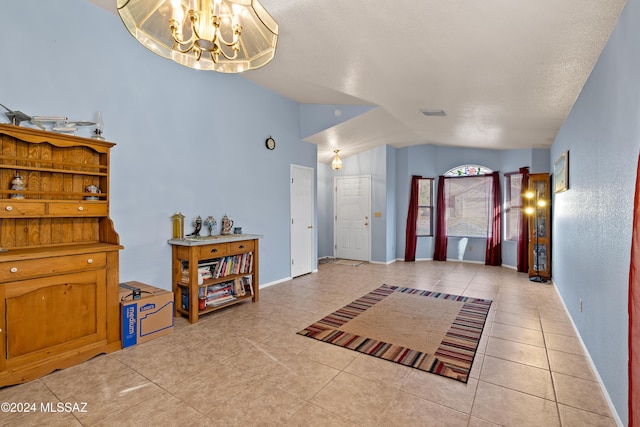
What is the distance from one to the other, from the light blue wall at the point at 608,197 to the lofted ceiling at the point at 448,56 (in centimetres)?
26

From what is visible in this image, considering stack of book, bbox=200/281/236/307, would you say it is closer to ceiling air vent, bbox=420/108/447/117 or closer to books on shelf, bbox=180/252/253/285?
books on shelf, bbox=180/252/253/285

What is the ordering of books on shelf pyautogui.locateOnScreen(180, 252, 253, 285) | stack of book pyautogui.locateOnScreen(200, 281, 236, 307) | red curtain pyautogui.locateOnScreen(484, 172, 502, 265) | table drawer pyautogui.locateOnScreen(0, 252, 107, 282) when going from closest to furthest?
1. table drawer pyautogui.locateOnScreen(0, 252, 107, 282)
2. books on shelf pyautogui.locateOnScreen(180, 252, 253, 285)
3. stack of book pyautogui.locateOnScreen(200, 281, 236, 307)
4. red curtain pyautogui.locateOnScreen(484, 172, 502, 265)

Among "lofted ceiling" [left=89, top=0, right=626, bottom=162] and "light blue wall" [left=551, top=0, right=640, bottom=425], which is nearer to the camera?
"light blue wall" [left=551, top=0, right=640, bottom=425]

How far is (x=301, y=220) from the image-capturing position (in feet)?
18.9

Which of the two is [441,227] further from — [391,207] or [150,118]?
[150,118]

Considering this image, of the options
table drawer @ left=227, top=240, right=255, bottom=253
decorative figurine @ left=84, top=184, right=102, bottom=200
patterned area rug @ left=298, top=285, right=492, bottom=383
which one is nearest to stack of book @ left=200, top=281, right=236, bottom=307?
table drawer @ left=227, top=240, right=255, bottom=253

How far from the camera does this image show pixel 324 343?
2973 mm

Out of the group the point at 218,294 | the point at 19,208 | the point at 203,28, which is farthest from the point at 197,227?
the point at 203,28

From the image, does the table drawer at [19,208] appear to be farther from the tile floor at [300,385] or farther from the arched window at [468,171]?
the arched window at [468,171]

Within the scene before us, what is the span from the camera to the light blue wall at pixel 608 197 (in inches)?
69.7

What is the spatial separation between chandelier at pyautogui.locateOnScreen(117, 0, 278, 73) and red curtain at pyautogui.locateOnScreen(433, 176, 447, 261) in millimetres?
6150

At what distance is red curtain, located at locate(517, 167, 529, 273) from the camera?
6.10m

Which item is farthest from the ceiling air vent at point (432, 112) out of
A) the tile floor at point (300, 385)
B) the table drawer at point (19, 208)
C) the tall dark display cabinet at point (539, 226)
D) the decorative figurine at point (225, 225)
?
the table drawer at point (19, 208)

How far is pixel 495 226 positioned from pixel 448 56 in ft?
16.7
